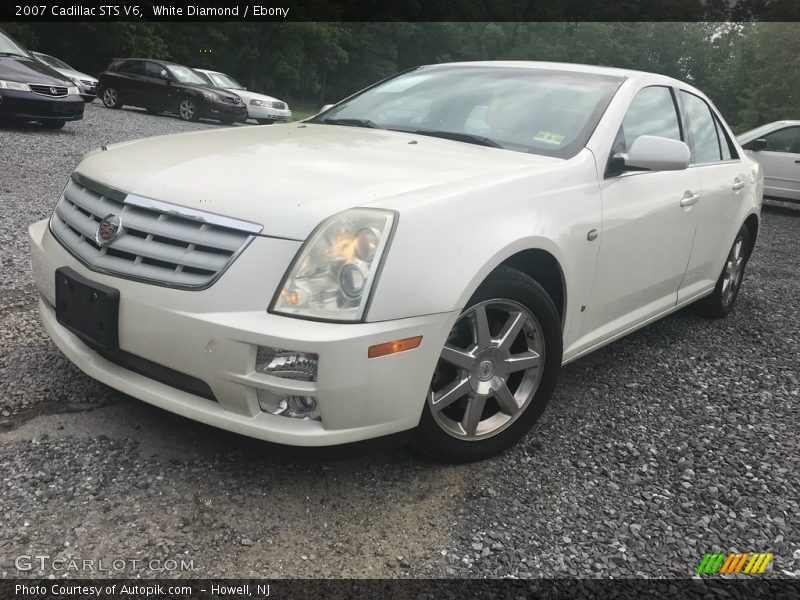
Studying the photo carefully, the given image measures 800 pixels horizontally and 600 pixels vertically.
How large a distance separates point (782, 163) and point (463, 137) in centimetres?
957

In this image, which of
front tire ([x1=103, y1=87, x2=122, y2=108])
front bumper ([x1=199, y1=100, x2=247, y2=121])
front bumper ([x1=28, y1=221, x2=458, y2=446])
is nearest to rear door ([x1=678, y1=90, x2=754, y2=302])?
front bumper ([x1=28, y1=221, x2=458, y2=446])

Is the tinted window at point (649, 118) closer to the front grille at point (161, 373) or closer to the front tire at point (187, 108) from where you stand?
the front grille at point (161, 373)

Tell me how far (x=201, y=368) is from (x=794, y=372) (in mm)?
3468

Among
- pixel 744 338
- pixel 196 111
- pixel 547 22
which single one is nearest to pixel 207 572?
pixel 744 338

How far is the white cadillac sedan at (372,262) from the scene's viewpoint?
214cm

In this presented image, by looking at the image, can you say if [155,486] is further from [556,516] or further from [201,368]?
[556,516]

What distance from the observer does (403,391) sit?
7.44 ft

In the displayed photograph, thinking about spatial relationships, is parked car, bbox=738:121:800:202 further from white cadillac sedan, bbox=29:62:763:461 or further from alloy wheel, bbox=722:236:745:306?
white cadillac sedan, bbox=29:62:763:461

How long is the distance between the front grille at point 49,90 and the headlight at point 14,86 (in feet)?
0.22

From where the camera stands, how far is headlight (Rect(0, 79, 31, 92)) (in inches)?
399

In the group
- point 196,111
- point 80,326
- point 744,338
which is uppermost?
point 80,326

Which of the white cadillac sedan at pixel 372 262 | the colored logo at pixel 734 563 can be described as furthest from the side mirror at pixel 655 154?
the colored logo at pixel 734 563

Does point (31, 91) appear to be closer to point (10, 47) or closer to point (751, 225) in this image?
point (10, 47)

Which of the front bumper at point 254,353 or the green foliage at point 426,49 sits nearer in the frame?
the front bumper at point 254,353
